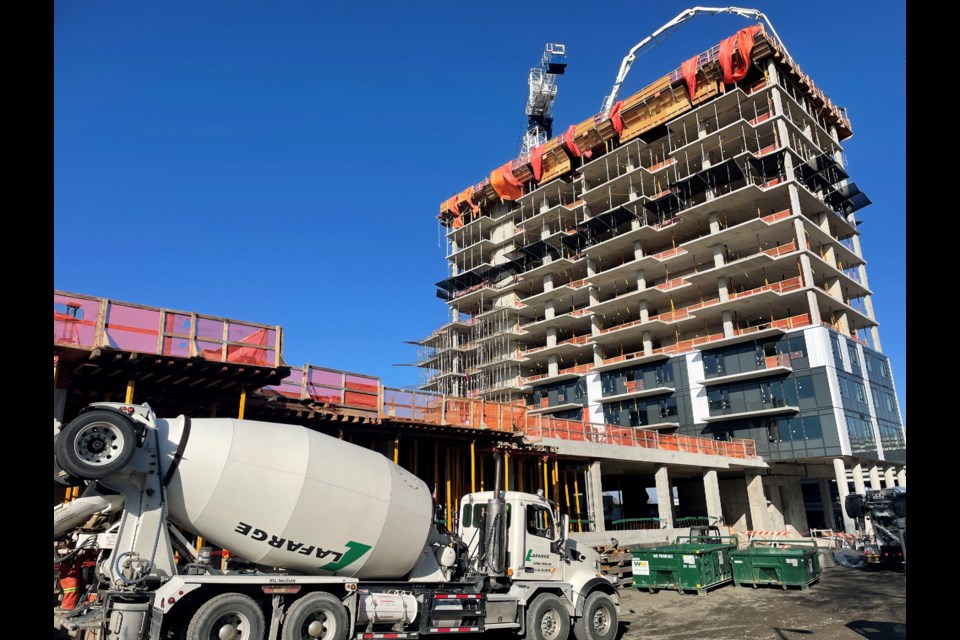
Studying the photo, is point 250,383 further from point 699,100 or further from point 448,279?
point 448,279

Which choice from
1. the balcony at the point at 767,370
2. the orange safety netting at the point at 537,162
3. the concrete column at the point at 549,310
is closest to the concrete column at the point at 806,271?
the balcony at the point at 767,370

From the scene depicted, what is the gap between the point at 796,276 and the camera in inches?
2031

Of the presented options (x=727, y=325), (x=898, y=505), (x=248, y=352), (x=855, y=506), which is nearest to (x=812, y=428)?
(x=727, y=325)

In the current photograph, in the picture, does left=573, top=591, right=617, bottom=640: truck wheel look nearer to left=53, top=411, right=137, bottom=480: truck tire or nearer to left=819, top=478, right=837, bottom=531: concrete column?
left=53, top=411, right=137, bottom=480: truck tire

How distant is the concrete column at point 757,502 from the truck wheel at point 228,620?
42.6 m

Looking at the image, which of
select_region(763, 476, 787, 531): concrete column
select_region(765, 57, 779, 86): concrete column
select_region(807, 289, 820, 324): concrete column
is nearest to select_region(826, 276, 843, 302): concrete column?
select_region(807, 289, 820, 324): concrete column

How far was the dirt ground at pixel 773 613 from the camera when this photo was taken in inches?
557

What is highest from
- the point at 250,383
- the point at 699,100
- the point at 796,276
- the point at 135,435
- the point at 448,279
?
the point at 699,100

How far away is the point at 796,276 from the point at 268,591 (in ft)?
172

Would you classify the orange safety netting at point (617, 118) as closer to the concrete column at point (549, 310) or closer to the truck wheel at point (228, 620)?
the concrete column at point (549, 310)

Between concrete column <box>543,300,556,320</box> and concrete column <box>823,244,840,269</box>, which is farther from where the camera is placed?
concrete column <box>543,300,556,320</box>

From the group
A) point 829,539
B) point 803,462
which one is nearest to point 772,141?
point 803,462

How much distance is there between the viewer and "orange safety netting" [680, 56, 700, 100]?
56.6m

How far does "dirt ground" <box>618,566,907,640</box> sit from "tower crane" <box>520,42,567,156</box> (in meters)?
78.8
